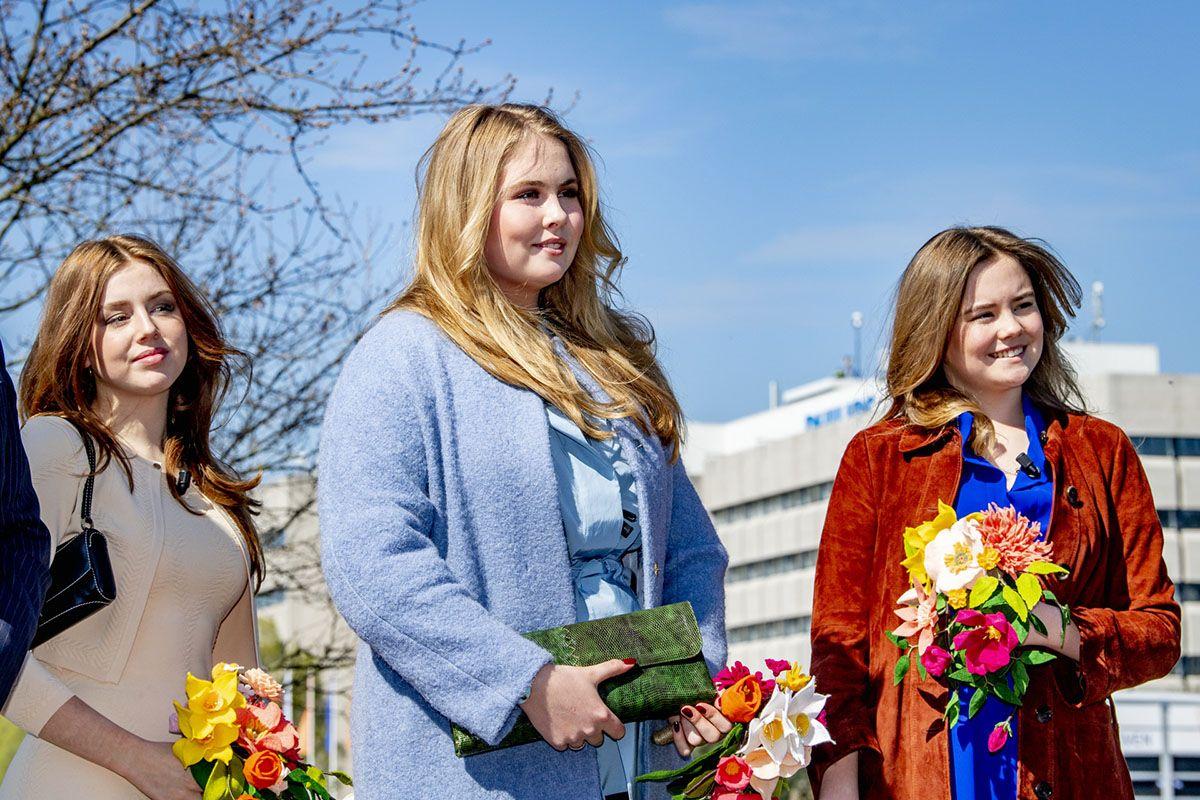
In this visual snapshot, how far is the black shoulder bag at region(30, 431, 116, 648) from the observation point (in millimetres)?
3498

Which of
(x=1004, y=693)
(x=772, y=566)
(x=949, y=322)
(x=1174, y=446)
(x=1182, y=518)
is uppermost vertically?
(x=1174, y=446)

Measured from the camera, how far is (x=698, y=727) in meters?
3.30

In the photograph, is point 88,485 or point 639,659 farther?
point 88,485

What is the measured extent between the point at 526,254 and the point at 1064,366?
1.68m

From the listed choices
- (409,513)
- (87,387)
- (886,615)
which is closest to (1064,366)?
(886,615)

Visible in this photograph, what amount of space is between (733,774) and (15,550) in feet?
5.23

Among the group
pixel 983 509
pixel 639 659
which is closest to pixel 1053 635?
pixel 983 509

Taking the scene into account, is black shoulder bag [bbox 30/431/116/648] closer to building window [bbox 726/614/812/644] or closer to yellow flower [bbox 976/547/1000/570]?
yellow flower [bbox 976/547/1000/570]

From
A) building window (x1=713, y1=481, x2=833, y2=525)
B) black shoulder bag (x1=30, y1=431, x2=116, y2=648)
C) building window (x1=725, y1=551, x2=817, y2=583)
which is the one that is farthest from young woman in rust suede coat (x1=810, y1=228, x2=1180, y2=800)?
building window (x1=725, y1=551, x2=817, y2=583)

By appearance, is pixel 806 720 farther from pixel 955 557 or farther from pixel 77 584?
pixel 77 584

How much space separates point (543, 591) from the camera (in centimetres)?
328

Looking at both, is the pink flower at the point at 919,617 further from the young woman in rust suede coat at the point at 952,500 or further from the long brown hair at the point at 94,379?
the long brown hair at the point at 94,379

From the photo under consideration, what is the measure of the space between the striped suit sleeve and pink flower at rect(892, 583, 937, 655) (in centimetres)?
207

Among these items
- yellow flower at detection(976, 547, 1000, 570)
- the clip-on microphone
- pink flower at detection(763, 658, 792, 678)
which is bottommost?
pink flower at detection(763, 658, 792, 678)
